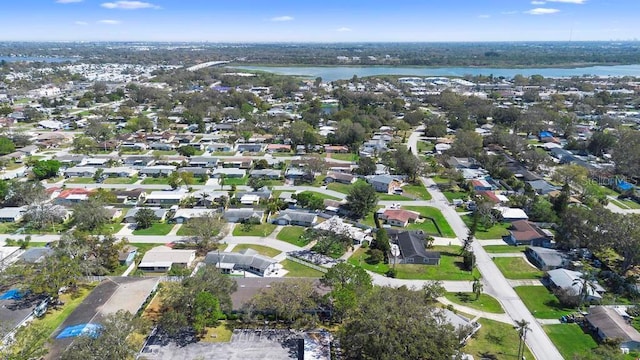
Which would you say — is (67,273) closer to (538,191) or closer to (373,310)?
(373,310)

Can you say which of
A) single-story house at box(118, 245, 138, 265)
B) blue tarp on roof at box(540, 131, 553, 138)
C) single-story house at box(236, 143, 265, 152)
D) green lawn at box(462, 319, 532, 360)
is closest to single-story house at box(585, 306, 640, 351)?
green lawn at box(462, 319, 532, 360)

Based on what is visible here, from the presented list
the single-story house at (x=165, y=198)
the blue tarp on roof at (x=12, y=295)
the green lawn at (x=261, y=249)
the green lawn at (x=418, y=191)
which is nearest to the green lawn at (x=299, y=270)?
the green lawn at (x=261, y=249)

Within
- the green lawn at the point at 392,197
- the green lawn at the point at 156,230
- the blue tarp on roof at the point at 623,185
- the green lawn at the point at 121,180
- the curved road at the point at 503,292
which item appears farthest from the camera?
the green lawn at the point at 121,180

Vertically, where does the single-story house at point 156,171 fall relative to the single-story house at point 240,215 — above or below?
above

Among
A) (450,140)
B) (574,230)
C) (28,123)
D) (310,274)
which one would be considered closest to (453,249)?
(574,230)

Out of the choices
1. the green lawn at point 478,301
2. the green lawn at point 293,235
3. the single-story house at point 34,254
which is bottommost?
the green lawn at point 478,301

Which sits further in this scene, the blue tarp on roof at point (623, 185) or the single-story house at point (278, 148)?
the single-story house at point (278, 148)

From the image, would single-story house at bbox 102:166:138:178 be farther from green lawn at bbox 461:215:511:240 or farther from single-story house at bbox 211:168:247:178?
green lawn at bbox 461:215:511:240

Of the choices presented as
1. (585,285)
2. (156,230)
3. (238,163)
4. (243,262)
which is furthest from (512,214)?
(238,163)

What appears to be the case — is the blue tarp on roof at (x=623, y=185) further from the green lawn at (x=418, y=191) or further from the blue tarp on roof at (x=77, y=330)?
the blue tarp on roof at (x=77, y=330)
